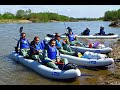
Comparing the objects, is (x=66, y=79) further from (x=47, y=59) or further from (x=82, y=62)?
(x=82, y=62)

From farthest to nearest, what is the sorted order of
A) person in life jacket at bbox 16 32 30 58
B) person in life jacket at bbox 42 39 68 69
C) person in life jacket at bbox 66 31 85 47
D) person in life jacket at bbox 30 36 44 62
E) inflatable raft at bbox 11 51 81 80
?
person in life jacket at bbox 66 31 85 47 < person in life jacket at bbox 16 32 30 58 < person in life jacket at bbox 30 36 44 62 < person in life jacket at bbox 42 39 68 69 < inflatable raft at bbox 11 51 81 80

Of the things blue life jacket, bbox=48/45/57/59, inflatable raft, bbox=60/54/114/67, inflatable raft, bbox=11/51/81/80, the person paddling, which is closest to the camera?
inflatable raft, bbox=11/51/81/80

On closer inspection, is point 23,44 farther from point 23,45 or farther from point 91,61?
point 91,61

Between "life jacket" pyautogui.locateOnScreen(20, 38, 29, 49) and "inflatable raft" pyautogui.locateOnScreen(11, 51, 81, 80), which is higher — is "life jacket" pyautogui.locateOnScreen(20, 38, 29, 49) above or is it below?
above

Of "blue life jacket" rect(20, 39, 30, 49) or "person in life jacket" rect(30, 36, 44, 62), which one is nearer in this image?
"person in life jacket" rect(30, 36, 44, 62)

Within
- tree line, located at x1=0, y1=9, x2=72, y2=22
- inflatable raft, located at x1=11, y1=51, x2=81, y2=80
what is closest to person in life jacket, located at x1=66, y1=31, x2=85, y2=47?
inflatable raft, located at x1=11, y1=51, x2=81, y2=80

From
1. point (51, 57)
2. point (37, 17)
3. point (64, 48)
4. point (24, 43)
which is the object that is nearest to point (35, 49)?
point (24, 43)

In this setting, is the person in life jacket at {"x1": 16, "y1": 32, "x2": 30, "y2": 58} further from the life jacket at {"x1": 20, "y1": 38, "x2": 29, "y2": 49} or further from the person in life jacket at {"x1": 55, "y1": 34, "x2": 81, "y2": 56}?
the person in life jacket at {"x1": 55, "y1": 34, "x2": 81, "y2": 56}

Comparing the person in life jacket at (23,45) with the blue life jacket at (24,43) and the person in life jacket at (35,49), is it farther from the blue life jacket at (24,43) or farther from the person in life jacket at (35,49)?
→ the person in life jacket at (35,49)

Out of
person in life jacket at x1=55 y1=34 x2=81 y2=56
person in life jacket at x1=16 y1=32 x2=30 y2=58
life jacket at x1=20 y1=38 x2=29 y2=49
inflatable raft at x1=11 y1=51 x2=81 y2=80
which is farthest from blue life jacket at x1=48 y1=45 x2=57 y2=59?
life jacket at x1=20 y1=38 x2=29 y2=49

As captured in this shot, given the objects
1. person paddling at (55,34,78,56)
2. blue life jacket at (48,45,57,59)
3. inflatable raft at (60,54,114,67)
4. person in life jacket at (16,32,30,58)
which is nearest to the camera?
blue life jacket at (48,45,57,59)

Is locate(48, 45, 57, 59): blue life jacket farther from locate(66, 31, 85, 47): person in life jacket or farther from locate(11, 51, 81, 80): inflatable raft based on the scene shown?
locate(66, 31, 85, 47): person in life jacket
